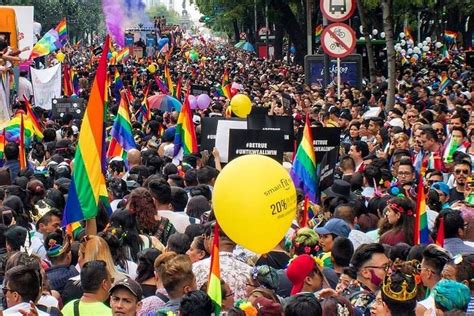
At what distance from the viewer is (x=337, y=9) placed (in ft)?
67.3

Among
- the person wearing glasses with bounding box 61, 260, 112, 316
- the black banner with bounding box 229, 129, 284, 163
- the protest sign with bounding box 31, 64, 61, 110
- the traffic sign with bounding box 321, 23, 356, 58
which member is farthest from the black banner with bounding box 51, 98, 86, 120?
the person wearing glasses with bounding box 61, 260, 112, 316

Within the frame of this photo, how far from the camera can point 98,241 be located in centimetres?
735

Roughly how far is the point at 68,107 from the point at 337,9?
→ 16.7ft

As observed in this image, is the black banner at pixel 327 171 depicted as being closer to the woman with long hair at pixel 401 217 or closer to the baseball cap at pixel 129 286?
the woman with long hair at pixel 401 217

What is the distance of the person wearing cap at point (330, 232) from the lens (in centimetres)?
818

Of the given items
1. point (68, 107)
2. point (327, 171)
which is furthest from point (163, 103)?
point (327, 171)

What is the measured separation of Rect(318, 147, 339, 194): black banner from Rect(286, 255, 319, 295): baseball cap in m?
3.43

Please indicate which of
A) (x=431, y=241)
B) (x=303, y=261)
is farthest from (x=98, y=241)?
(x=431, y=241)

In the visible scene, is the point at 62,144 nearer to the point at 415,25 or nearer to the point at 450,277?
the point at 450,277

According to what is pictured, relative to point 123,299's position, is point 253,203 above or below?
above

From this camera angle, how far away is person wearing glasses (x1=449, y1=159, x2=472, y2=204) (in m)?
10.2

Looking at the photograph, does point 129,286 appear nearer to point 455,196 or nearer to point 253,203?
point 253,203

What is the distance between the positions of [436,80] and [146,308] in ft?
83.2

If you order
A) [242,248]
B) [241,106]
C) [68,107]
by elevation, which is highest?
[241,106]
